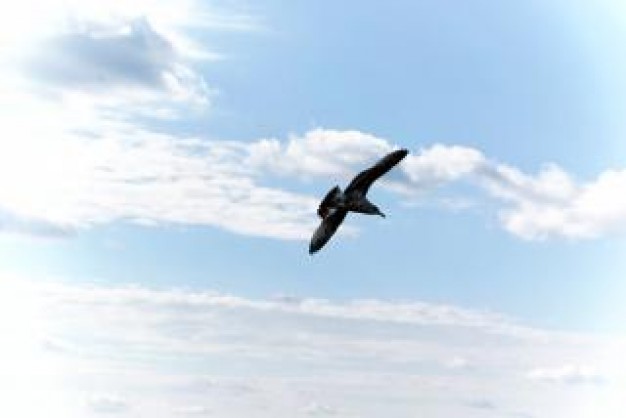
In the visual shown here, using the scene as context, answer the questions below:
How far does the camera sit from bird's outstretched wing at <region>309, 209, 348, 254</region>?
68.0 m

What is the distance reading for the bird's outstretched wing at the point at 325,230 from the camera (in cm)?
6800

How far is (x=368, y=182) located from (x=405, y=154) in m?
4.00

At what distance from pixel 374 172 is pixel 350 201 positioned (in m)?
3.23

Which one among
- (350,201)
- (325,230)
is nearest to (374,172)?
(350,201)

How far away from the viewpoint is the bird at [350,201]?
6550 centimetres

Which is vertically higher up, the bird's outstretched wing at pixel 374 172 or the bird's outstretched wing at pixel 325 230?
the bird's outstretched wing at pixel 374 172

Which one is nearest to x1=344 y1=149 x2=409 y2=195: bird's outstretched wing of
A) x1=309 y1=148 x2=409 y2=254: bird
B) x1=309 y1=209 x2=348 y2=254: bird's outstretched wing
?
x1=309 y1=148 x2=409 y2=254: bird

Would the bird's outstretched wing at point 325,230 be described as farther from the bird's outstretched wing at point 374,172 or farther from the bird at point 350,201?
the bird's outstretched wing at point 374,172

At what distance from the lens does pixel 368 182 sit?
66.1 metres

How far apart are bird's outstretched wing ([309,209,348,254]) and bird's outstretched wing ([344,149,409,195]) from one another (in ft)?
9.96

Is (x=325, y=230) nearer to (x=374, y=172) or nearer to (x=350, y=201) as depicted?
(x=350, y=201)

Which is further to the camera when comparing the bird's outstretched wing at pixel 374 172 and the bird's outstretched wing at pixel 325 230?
the bird's outstretched wing at pixel 325 230

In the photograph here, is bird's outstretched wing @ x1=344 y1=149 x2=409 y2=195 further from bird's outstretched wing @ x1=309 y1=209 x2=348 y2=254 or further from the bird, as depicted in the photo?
bird's outstretched wing @ x1=309 y1=209 x2=348 y2=254

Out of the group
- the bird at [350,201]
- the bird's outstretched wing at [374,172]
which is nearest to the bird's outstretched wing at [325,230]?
the bird at [350,201]
